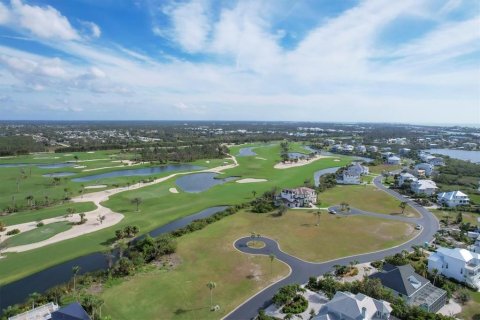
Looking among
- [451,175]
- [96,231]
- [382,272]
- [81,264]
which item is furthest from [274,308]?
[451,175]

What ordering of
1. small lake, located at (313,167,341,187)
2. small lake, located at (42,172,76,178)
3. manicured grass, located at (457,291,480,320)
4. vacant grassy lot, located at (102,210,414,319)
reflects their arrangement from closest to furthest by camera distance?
manicured grass, located at (457,291,480,320)
vacant grassy lot, located at (102,210,414,319)
small lake, located at (313,167,341,187)
small lake, located at (42,172,76,178)

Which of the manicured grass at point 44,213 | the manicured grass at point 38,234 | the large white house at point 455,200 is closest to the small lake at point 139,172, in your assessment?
the manicured grass at point 44,213

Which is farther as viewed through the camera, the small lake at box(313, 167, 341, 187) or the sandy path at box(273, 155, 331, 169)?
the sandy path at box(273, 155, 331, 169)

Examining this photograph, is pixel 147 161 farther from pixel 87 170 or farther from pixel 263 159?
pixel 263 159

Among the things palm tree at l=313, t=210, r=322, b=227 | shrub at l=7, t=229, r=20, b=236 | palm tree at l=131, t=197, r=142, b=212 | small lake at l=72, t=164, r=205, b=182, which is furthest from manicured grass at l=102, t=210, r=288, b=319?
small lake at l=72, t=164, r=205, b=182

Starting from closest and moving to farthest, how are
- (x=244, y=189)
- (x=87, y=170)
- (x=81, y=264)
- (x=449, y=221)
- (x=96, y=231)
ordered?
(x=81, y=264) → (x=96, y=231) → (x=449, y=221) → (x=244, y=189) → (x=87, y=170)

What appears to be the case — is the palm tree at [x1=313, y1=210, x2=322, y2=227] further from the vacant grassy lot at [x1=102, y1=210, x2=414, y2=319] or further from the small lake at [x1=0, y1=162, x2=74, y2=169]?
the small lake at [x1=0, y1=162, x2=74, y2=169]
